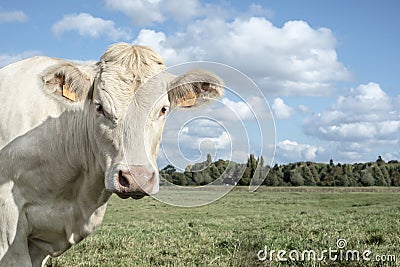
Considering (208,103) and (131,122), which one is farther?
(208,103)

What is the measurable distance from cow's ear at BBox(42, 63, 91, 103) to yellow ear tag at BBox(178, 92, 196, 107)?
0.88 m

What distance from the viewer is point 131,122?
13.7 ft

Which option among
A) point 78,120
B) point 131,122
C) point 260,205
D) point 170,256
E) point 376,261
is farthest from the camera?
point 260,205

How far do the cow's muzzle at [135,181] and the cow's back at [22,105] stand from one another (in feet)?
5.11

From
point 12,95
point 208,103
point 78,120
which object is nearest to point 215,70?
point 208,103

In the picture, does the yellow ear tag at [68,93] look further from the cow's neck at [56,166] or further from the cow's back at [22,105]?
the cow's back at [22,105]

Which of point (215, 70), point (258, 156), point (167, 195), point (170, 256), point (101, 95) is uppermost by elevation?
point (215, 70)

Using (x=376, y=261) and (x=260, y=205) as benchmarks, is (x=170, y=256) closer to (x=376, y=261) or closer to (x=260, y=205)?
(x=376, y=261)

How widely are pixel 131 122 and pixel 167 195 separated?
3.61 feet

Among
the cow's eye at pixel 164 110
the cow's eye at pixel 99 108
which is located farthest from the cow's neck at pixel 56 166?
the cow's eye at pixel 164 110

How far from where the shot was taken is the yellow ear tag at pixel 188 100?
4.79m

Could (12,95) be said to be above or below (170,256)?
above

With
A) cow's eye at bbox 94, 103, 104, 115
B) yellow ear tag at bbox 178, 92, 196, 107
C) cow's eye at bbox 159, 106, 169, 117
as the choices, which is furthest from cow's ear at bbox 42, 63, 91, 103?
yellow ear tag at bbox 178, 92, 196, 107

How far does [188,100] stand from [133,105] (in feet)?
2.47
